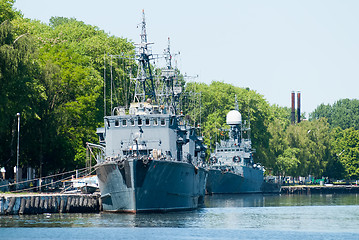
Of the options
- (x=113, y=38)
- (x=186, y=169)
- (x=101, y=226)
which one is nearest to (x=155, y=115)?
(x=186, y=169)

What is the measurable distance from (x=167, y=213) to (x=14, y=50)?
19775mm

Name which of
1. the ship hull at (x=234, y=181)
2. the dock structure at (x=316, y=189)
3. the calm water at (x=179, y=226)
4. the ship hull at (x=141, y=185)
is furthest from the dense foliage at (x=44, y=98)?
the dock structure at (x=316, y=189)

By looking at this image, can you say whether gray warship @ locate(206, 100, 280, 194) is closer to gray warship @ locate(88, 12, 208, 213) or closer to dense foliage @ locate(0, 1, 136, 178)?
dense foliage @ locate(0, 1, 136, 178)

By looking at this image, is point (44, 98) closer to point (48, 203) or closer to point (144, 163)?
point (48, 203)

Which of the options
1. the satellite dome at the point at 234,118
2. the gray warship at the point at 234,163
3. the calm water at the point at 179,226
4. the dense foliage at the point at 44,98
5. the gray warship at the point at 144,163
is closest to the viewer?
the calm water at the point at 179,226

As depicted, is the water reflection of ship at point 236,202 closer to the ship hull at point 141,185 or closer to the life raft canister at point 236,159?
the life raft canister at point 236,159

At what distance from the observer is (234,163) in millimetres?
131375

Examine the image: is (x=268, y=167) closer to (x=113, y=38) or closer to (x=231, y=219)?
(x=113, y=38)

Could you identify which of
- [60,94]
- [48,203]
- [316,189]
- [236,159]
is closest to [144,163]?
[48,203]

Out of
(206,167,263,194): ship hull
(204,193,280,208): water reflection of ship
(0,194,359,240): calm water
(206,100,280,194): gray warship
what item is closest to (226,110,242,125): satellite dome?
(206,100,280,194): gray warship

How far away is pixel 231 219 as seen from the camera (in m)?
64.9

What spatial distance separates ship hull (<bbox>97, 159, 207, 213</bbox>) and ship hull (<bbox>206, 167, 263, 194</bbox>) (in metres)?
52.7

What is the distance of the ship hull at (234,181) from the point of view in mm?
124450

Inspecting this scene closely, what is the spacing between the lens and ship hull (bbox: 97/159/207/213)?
62.4 m
